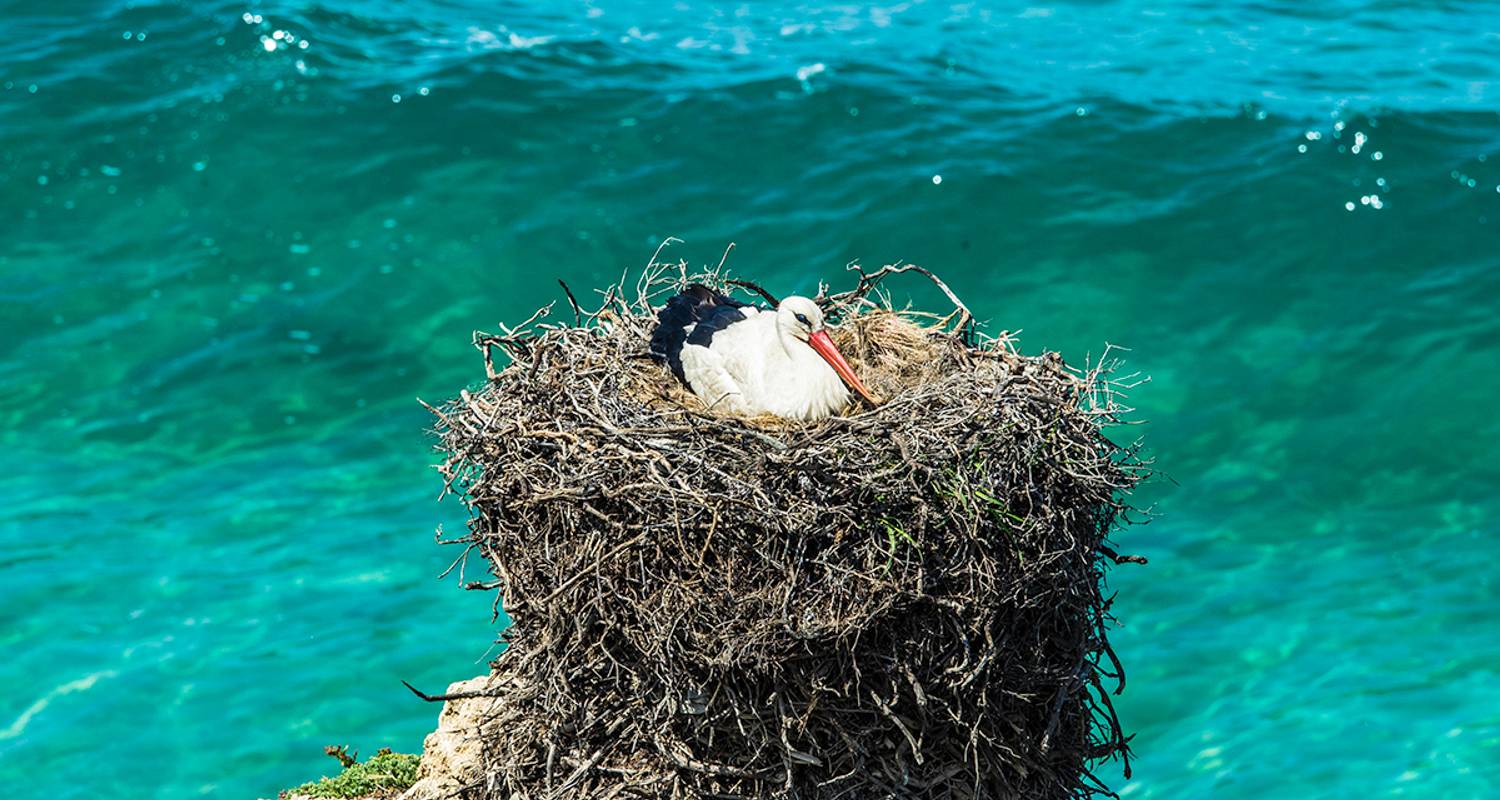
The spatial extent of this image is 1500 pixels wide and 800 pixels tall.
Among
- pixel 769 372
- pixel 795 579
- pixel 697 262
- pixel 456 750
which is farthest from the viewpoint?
pixel 697 262

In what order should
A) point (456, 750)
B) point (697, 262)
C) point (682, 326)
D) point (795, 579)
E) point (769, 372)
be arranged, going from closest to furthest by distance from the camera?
point (795, 579) < point (769, 372) < point (682, 326) < point (456, 750) < point (697, 262)

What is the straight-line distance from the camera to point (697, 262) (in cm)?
1280

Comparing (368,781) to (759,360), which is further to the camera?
(368,781)

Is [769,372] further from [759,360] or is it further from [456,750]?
[456,750]

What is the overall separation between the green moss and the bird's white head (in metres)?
2.69

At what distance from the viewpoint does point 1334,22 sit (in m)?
16.7

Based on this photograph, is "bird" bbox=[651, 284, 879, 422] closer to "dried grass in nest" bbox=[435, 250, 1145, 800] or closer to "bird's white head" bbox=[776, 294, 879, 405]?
"bird's white head" bbox=[776, 294, 879, 405]

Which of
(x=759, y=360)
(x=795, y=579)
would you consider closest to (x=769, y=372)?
(x=759, y=360)

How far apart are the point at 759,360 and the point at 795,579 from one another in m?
1.08

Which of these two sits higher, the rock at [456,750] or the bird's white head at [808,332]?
the bird's white head at [808,332]

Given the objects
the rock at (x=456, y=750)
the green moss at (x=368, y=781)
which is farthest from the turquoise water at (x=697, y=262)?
the rock at (x=456, y=750)

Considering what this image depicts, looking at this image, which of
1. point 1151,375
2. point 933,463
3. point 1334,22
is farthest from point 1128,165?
point 933,463

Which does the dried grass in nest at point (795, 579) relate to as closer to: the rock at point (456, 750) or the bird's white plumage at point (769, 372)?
the bird's white plumage at point (769, 372)

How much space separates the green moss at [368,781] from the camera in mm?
6355
